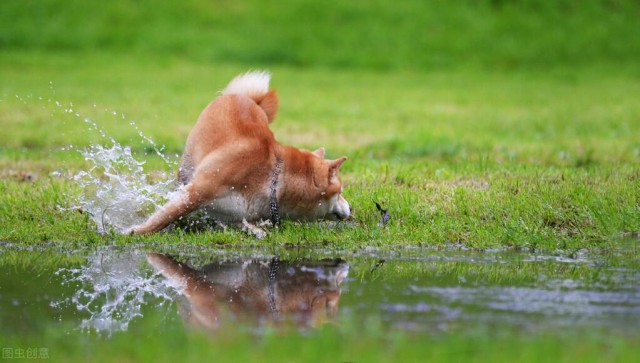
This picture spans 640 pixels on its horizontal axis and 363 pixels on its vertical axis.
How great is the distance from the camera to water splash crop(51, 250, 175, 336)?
5.34 metres

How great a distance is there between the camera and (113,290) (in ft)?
19.6

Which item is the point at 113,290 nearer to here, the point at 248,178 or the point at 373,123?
the point at 248,178

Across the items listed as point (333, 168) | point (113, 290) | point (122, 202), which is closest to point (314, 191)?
point (333, 168)

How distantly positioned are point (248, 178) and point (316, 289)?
1827 mm

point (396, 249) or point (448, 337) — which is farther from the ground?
point (396, 249)

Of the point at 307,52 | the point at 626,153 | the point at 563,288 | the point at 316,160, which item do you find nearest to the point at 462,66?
the point at 307,52

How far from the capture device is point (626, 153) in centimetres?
1242

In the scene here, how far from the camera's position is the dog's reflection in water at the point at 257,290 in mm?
5289

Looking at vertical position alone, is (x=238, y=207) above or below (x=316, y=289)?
above

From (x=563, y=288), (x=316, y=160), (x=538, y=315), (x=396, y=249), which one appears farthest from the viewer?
(x=316, y=160)

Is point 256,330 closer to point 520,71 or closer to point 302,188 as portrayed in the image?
point 302,188

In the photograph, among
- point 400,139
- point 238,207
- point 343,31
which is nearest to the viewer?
point 238,207

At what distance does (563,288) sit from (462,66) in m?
23.0

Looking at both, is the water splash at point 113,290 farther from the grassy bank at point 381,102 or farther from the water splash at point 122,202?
the water splash at point 122,202
